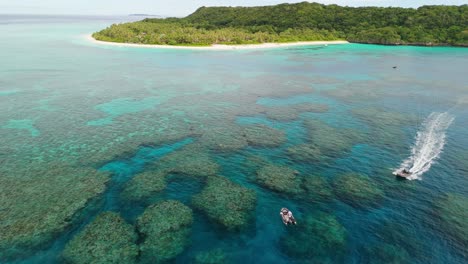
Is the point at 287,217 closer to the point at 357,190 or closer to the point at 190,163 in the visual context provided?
the point at 357,190

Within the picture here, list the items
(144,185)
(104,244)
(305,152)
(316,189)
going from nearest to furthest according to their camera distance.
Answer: (104,244) < (316,189) < (144,185) < (305,152)

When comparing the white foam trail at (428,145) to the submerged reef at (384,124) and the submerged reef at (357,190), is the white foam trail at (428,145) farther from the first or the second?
the submerged reef at (357,190)

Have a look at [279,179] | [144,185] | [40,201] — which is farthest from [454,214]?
[40,201]

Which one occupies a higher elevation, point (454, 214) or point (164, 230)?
point (454, 214)

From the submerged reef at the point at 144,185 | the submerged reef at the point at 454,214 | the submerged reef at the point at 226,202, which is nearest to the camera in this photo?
the submerged reef at the point at 454,214

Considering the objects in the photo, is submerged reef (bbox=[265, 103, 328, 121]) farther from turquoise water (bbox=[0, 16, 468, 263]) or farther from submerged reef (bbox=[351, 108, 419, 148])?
submerged reef (bbox=[351, 108, 419, 148])

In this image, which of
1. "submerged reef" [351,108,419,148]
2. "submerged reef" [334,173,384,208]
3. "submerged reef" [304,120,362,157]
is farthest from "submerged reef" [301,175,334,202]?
"submerged reef" [351,108,419,148]

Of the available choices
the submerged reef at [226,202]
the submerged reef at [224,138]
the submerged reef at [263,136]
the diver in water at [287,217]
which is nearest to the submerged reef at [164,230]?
the submerged reef at [226,202]
